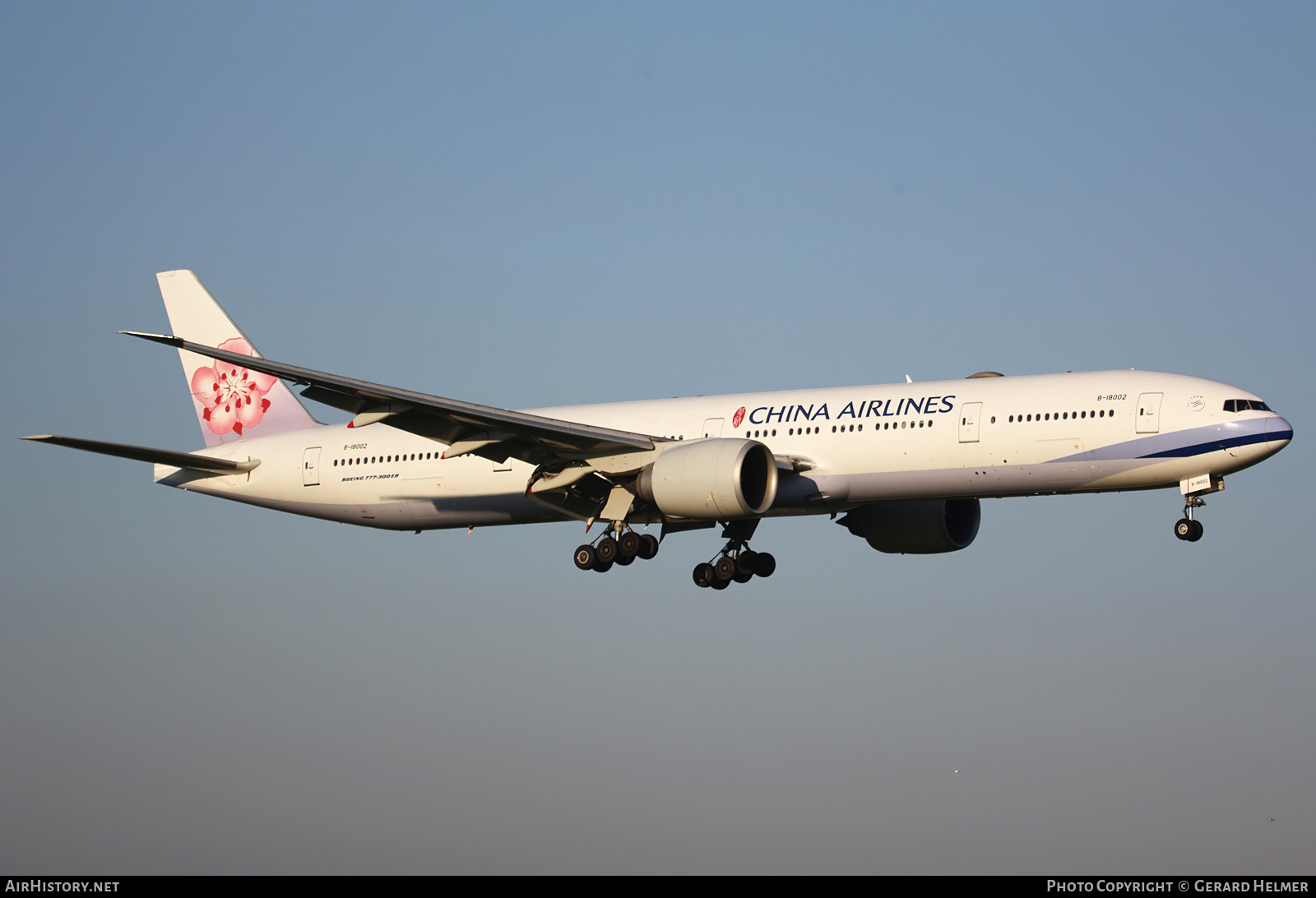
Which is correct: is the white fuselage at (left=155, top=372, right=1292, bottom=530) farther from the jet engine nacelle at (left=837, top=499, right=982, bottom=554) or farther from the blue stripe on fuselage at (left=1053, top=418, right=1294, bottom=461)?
the jet engine nacelle at (left=837, top=499, right=982, bottom=554)

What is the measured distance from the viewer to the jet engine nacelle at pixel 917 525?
42812 millimetres

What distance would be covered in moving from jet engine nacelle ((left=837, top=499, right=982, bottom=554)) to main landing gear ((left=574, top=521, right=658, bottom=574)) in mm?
7414

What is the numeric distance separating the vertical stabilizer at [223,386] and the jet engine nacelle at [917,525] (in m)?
17.2

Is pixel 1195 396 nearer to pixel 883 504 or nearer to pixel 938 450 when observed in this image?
pixel 938 450

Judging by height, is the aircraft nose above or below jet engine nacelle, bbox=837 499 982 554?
below

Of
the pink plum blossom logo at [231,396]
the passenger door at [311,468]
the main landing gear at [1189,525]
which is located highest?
the pink plum blossom logo at [231,396]

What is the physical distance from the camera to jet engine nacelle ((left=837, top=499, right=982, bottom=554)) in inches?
1686

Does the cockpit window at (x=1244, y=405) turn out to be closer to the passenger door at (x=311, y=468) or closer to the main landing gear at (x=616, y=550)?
the main landing gear at (x=616, y=550)

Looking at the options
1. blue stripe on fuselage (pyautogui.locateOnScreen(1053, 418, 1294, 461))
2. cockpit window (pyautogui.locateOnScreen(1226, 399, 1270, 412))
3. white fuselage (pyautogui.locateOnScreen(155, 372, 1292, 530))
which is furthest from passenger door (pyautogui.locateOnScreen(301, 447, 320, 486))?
cockpit window (pyautogui.locateOnScreen(1226, 399, 1270, 412))

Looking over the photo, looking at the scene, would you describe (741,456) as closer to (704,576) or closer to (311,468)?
(704,576)

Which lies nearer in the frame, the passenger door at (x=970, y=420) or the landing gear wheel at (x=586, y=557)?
the passenger door at (x=970, y=420)

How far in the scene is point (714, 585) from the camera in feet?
138

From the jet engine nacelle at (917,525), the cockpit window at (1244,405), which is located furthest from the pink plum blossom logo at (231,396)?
the cockpit window at (1244,405)
